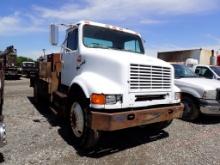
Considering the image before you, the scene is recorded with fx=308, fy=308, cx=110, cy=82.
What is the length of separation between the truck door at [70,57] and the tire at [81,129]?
1098mm

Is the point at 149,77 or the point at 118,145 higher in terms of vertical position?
the point at 149,77

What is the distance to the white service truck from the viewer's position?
546cm

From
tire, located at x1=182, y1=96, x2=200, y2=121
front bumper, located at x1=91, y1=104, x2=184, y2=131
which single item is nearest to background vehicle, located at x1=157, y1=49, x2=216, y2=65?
tire, located at x1=182, y1=96, x2=200, y2=121

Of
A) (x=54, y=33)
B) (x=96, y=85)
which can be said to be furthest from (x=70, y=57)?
(x=96, y=85)

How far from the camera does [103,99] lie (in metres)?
5.37

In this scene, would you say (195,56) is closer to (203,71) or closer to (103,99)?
(203,71)

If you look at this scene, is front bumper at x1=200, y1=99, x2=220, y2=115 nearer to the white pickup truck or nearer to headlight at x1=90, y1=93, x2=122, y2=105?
the white pickup truck

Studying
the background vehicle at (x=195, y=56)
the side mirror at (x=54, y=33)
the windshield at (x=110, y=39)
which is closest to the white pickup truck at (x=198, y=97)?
the windshield at (x=110, y=39)

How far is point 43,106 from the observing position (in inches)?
433

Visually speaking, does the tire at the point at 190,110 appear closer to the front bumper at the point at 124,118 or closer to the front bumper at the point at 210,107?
the front bumper at the point at 210,107

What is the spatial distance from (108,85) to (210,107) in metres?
3.96

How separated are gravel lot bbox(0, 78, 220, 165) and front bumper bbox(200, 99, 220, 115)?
0.38m

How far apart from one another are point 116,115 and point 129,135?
1958 millimetres

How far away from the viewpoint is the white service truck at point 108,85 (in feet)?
17.9
